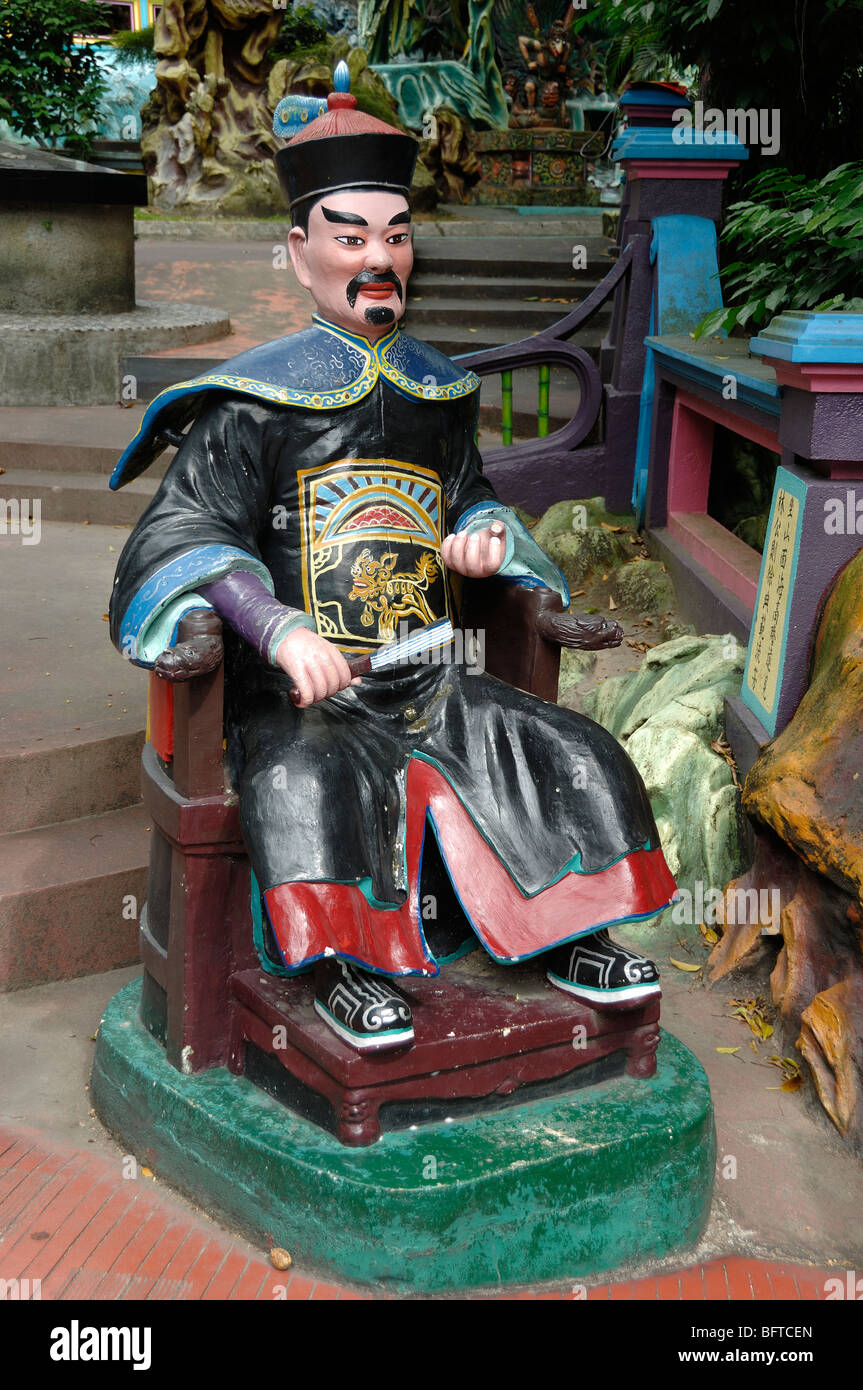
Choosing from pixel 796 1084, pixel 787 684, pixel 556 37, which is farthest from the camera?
pixel 556 37

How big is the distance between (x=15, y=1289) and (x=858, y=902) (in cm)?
186

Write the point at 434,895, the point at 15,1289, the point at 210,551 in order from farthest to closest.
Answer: the point at 434,895
the point at 210,551
the point at 15,1289

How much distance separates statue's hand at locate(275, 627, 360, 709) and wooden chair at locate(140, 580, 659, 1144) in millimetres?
169

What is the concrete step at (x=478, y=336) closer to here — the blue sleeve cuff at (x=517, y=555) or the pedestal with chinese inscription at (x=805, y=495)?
the pedestal with chinese inscription at (x=805, y=495)

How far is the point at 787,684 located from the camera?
3.43 metres

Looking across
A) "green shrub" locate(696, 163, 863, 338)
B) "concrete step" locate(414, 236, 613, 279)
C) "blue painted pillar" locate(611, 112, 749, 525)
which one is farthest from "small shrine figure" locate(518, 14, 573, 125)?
"green shrub" locate(696, 163, 863, 338)

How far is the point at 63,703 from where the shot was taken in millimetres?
4070

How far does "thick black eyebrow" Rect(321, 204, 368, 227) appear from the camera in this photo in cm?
273

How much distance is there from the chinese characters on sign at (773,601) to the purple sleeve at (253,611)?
4.59 ft

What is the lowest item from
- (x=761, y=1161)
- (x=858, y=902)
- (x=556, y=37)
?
(x=761, y=1161)

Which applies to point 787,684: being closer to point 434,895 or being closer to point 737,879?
point 737,879

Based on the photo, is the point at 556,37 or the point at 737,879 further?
the point at 556,37

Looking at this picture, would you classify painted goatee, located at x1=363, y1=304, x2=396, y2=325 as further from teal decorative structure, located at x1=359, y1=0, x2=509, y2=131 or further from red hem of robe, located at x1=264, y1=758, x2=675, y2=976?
teal decorative structure, located at x1=359, y1=0, x2=509, y2=131

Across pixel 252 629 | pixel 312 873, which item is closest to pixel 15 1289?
pixel 312 873
